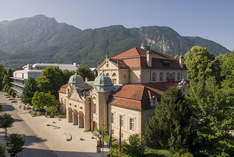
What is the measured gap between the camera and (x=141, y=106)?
27188mm

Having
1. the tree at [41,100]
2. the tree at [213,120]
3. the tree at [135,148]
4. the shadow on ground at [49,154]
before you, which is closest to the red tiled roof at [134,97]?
the tree at [135,148]

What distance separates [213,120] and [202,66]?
36.3m

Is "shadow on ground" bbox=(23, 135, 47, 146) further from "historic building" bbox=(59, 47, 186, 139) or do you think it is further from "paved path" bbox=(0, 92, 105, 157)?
"historic building" bbox=(59, 47, 186, 139)

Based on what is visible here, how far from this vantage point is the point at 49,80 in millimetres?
59312

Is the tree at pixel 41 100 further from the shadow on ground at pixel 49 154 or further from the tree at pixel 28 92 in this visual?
the shadow on ground at pixel 49 154

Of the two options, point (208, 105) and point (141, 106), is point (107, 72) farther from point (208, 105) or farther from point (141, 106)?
point (208, 105)

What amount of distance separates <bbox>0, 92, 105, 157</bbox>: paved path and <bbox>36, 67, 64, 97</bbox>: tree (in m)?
15.9

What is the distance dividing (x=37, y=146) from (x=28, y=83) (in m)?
35.6

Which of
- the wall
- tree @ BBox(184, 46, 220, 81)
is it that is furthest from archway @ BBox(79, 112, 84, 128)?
tree @ BBox(184, 46, 220, 81)

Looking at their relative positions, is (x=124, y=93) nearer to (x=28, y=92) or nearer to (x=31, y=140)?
(x=31, y=140)

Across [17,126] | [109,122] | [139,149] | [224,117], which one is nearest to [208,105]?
[224,117]

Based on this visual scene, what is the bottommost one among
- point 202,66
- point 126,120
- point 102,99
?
point 126,120

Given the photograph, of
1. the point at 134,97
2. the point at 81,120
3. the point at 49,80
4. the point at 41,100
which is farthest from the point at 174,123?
the point at 49,80

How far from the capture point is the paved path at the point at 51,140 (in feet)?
88.6
